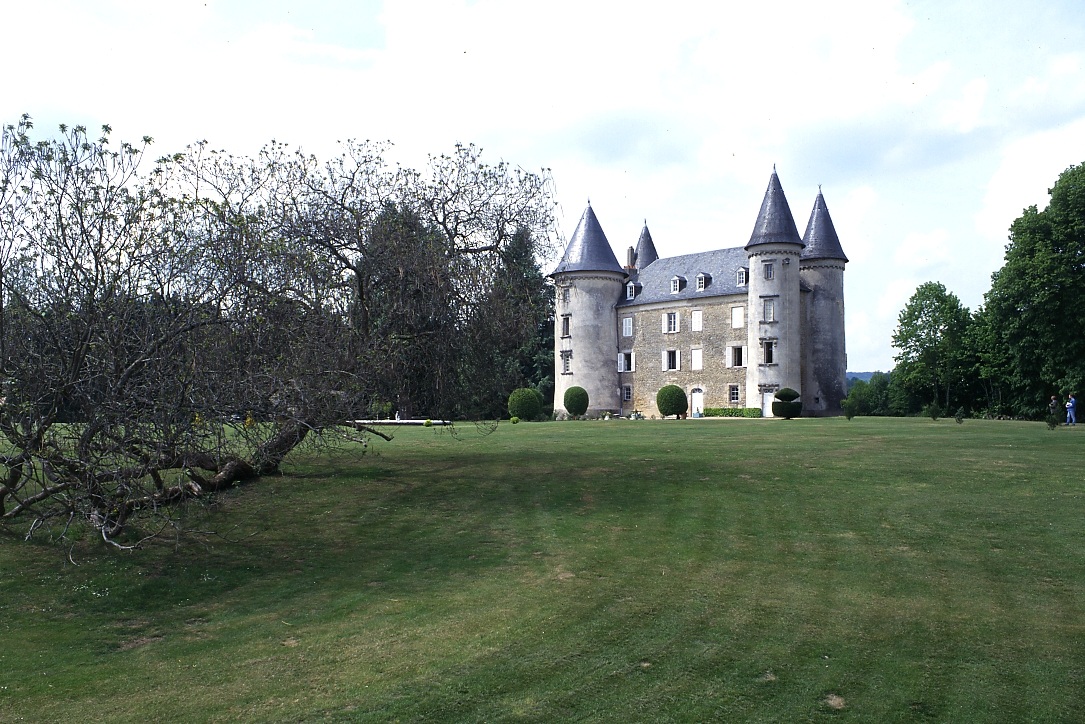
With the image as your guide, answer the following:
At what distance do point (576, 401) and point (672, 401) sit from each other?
6372mm

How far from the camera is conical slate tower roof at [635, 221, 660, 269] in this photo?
223ft

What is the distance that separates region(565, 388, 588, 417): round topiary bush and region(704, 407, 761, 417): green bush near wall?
7.96 meters

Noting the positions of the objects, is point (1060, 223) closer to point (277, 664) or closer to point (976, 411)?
point (976, 411)

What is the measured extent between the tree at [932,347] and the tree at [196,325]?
51.6 m

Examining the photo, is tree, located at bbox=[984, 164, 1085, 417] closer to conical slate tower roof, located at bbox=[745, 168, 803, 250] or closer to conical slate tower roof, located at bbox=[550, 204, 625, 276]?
conical slate tower roof, located at bbox=[745, 168, 803, 250]

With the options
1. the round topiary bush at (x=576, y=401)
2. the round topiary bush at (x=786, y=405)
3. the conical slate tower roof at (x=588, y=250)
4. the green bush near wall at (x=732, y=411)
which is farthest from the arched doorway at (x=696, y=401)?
the conical slate tower roof at (x=588, y=250)

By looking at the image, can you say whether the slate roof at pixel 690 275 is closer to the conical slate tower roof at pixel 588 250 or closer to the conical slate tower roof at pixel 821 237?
the conical slate tower roof at pixel 588 250

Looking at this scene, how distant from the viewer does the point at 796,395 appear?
4925cm

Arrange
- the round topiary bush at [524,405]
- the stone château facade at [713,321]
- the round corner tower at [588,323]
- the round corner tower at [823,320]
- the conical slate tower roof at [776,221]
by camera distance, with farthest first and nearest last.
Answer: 1. the round corner tower at [588,323]
2. the round corner tower at [823,320]
3. the stone château facade at [713,321]
4. the conical slate tower roof at [776,221]
5. the round topiary bush at [524,405]

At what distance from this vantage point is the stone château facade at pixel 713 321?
170ft

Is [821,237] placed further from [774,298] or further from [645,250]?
[645,250]

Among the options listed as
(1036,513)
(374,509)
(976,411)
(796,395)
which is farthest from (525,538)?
(976,411)

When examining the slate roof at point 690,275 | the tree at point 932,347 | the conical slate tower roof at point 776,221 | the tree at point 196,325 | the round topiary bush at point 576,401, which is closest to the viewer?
the tree at point 196,325

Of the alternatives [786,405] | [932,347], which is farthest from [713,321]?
[932,347]
